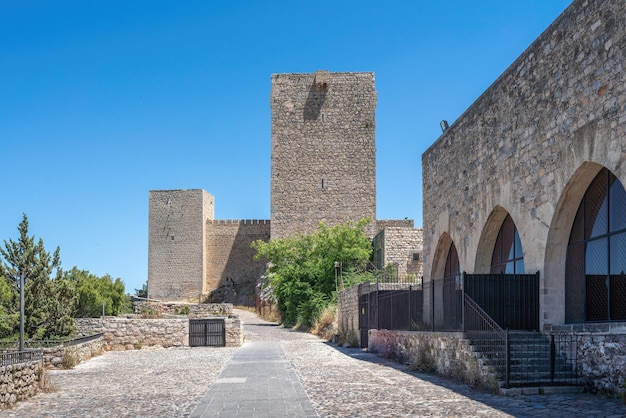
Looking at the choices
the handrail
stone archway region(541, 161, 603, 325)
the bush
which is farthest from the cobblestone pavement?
the bush

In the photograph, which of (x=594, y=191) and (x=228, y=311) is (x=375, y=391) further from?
(x=228, y=311)

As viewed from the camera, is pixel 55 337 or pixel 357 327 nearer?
pixel 55 337

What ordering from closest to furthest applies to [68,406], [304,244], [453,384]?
1. [68,406]
2. [453,384]
3. [304,244]

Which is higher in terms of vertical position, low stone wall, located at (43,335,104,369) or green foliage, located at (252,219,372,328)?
green foliage, located at (252,219,372,328)

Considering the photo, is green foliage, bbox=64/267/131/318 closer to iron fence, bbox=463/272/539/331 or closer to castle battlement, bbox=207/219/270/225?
castle battlement, bbox=207/219/270/225

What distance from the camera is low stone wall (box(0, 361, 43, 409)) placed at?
953cm

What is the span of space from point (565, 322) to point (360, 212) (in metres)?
36.2

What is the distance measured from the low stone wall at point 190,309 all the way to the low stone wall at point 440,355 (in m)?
17.1

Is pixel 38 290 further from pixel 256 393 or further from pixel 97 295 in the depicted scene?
pixel 97 295

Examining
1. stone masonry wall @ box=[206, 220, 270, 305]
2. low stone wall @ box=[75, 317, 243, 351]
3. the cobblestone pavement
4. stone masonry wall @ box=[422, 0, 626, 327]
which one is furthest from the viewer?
stone masonry wall @ box=[206, 220, 270, 305]

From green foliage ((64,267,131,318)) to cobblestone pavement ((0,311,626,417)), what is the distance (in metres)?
21.5

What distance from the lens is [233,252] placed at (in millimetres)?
59656

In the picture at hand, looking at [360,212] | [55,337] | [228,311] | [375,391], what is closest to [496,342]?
[375,391]

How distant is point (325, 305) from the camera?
32.8 m
